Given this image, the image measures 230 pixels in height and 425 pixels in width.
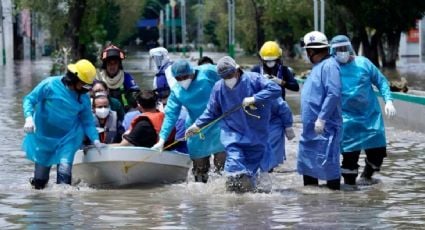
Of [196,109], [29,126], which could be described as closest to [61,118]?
[29,126]

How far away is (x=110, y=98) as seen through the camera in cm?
1402

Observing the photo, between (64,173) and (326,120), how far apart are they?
291cm

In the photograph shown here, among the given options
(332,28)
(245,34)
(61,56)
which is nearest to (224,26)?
(245,34)

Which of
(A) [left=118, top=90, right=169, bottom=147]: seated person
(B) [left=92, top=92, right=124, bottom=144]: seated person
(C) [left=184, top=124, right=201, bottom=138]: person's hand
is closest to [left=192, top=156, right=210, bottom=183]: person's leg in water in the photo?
(A) [left=118, top=90, right=169, bottom=147]: seated person

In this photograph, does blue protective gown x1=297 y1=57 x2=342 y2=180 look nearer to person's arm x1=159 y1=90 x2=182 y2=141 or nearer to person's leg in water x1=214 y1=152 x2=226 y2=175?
person's leg in water x1=214 y1=152 x2=226 y2=175

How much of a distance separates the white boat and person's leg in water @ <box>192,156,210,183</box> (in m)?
0.23

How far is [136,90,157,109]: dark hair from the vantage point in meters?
13.1

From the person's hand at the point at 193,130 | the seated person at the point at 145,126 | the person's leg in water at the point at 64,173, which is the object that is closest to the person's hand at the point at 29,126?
the person's leg in water at the point at 64,173

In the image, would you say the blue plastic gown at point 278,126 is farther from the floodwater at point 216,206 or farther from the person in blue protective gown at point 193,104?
the person in blue protective gown at point 193,104

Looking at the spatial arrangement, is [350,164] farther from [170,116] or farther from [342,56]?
[170,116]

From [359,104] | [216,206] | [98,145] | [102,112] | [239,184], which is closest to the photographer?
[216,206]

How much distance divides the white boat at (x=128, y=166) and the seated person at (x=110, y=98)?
0.93 m

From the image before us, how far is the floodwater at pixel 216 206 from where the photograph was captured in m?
10.2

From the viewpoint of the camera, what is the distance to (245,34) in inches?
3302
